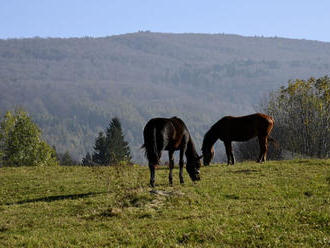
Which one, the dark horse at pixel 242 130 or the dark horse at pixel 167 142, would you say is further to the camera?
the dark horse at pixel 242 130

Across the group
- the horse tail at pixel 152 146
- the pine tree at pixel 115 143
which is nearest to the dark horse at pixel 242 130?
the horse tail at pixel 152 146

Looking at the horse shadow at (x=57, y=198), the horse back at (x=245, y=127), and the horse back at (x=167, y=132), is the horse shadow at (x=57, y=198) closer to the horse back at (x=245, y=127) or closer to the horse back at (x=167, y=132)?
the horse back at (x=167, y=132)

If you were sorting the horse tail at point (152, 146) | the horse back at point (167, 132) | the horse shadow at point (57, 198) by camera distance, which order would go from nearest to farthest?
the horse shadow at point (57, 198) → the horse tail at point (152, 146) → the horse back at point (167, 132)

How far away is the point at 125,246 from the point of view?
10109 millimetres

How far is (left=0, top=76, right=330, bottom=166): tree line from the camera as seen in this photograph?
5253 cm

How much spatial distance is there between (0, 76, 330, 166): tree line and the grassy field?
85.3ft

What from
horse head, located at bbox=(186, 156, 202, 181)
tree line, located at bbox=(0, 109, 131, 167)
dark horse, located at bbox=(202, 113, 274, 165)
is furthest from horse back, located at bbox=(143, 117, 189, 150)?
tree line, located at bbox=(0, 109, 131, 167)

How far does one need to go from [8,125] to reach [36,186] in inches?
1846

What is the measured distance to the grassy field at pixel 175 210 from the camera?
10.3 m

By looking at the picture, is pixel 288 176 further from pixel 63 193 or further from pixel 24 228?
pixel 24 228

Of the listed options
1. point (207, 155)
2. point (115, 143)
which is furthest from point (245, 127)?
point (115, 143)

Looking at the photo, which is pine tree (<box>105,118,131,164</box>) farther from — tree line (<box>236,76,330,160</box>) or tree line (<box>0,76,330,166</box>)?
tree line (<box>236,76,330,160</box>)

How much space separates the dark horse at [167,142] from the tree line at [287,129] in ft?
87.1

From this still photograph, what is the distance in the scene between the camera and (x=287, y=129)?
58000 mm
